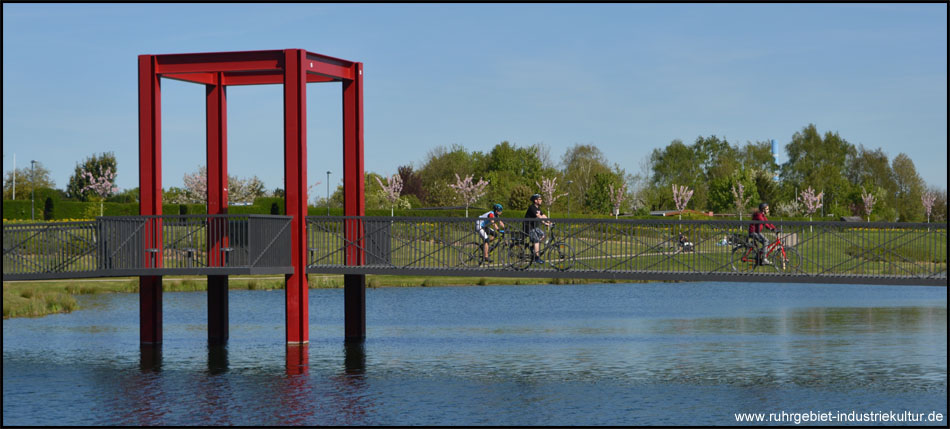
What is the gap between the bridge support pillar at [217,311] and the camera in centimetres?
3008

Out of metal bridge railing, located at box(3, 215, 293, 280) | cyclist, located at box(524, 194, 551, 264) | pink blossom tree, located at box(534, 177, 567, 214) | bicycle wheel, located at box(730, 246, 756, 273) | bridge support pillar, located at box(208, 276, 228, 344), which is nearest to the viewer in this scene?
bicycle wheel, located at box(730, 246, 756, 273)

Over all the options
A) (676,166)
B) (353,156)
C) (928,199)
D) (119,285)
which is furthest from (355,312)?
(676,166)

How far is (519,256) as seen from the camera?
26172mm


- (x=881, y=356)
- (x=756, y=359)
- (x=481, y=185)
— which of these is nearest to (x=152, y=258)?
(x=756, y=359)

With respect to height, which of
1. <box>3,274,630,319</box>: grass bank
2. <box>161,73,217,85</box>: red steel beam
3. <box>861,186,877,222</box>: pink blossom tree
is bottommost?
<box>3,274,630,319</box>: grass bank

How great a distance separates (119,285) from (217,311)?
20393 mm

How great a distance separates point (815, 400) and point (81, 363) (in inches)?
620

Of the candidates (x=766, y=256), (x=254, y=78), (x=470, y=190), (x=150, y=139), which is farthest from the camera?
(x=470, y=190)

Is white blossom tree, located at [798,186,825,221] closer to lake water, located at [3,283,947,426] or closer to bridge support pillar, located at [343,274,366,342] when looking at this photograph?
lake water, located at [3,283,947,426]

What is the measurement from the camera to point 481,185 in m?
93.4

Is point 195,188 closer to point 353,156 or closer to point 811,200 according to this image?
point 811,200

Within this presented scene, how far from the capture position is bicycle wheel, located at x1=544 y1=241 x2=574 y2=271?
85.3 ft

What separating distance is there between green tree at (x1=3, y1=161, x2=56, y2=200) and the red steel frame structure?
6683cm

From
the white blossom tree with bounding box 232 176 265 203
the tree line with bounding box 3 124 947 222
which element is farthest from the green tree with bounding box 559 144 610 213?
the white blossom tree with bounding box 232 176 265 203
